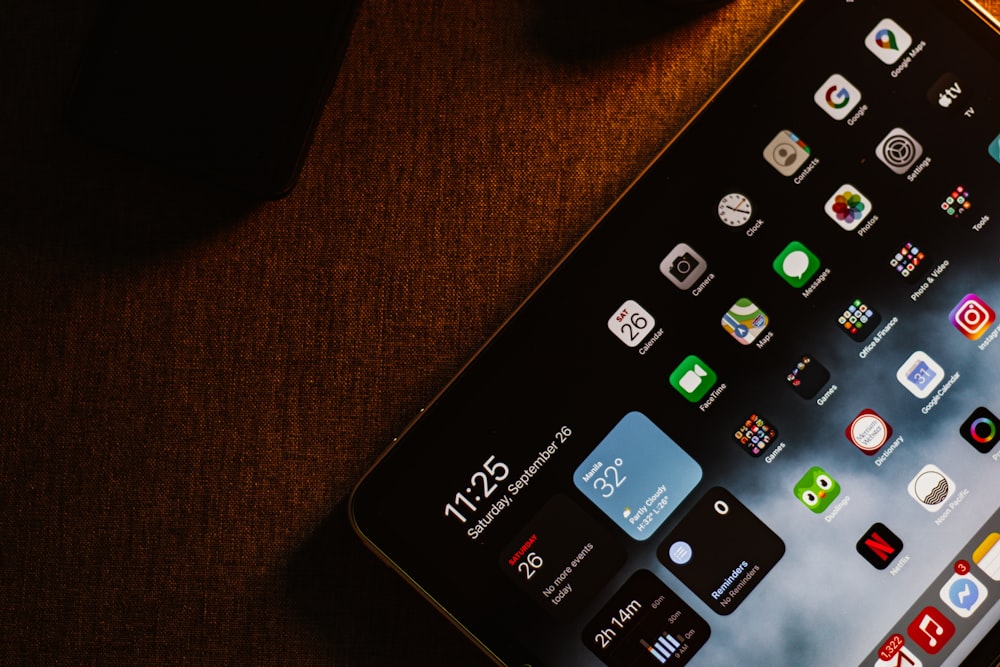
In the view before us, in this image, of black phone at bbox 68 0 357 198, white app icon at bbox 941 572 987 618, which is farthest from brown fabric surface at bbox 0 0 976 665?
white app icon at bbox 941 572 987 618

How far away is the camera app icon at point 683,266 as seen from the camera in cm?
57

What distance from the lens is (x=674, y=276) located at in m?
0.57

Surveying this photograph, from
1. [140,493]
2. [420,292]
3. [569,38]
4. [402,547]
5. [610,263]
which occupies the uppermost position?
[569,38]

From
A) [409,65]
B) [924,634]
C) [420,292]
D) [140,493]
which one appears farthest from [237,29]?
[924,634]

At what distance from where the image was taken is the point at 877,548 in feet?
1.87

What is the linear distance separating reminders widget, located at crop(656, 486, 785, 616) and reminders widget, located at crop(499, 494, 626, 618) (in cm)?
4

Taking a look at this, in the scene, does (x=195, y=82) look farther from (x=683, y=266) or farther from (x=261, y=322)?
(x=683, y=266)

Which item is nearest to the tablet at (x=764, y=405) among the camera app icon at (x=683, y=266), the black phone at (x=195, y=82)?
the camera app icon at (x=683, y=266)

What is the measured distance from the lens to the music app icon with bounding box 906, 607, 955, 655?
22.7 inches

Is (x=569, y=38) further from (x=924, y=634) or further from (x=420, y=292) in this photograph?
(x=924, y=634)

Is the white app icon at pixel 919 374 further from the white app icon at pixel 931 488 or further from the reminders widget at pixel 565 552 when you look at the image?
the reminders widget at pixel 565 552

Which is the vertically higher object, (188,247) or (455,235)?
(455,235)

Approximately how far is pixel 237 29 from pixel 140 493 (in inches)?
14.2

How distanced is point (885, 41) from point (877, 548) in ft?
1.20
